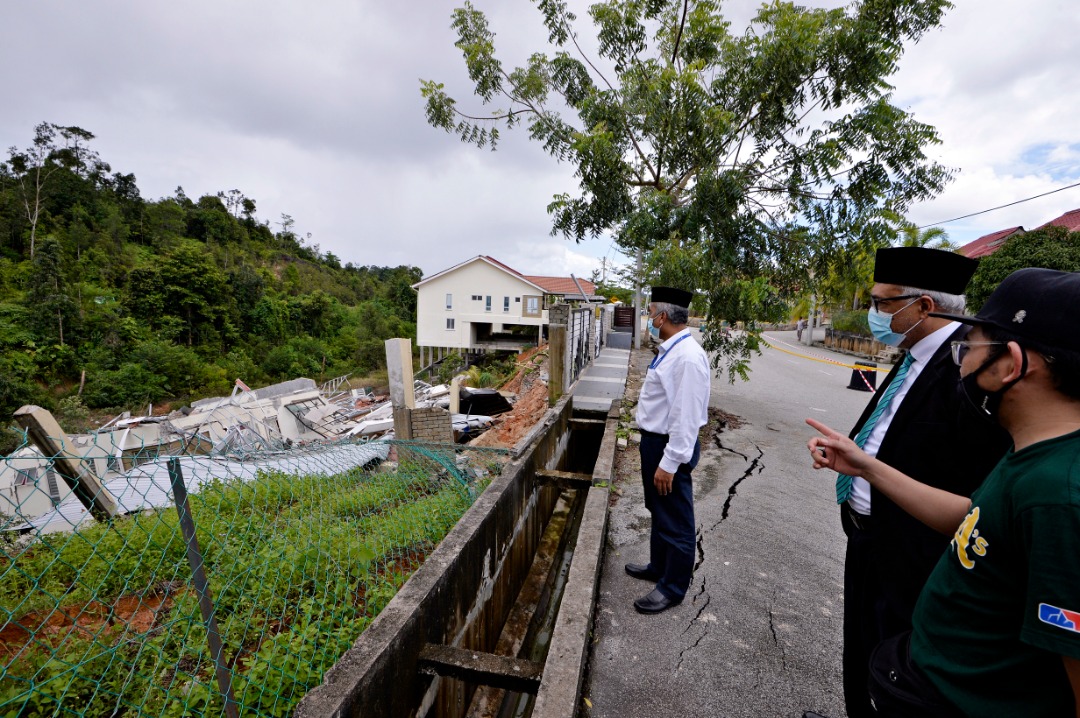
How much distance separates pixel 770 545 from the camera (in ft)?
12.1

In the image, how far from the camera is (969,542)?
1038 mm

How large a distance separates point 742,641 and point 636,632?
1.96ft

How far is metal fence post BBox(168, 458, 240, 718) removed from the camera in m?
1.78

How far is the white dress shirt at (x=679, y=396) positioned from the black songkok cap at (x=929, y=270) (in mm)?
1050

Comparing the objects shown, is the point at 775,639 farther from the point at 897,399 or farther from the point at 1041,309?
the point at 1041,309

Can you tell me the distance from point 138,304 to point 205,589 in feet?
139

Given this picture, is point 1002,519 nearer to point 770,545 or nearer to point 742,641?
point 742,641

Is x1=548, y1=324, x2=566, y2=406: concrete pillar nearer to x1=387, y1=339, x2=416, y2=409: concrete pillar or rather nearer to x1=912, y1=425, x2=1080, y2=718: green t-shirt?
x1=387, y1=339, x2=416, y2=409: concrete pillar

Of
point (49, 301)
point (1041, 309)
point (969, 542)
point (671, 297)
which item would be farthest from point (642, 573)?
point (49, 301)

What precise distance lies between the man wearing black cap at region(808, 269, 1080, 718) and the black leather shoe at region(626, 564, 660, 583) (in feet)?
6.46

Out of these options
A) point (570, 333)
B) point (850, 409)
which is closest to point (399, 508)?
point (570, 333)

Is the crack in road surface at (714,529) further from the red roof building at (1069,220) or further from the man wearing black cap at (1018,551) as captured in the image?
the red roof building at (1069,220)

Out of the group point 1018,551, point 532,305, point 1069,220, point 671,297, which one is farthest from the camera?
point 532,305

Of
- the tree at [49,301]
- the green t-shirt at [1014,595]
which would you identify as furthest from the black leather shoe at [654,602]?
the tree at [49,301]
